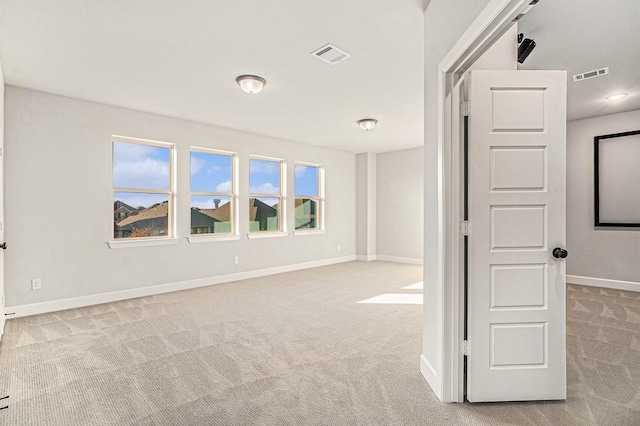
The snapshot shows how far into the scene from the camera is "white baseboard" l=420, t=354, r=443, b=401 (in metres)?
2.22

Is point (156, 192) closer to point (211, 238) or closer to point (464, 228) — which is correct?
point (211, 238)

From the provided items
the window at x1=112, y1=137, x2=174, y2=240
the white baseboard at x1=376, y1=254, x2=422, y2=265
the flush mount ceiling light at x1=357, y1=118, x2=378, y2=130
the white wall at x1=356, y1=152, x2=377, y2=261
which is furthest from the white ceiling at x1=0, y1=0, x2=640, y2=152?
the white baseboard at x1=376, y1=254, x2=422, y2=265

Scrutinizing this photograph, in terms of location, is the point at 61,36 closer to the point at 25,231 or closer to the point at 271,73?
the point at 271,73

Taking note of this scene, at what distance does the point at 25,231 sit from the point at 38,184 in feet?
1.90

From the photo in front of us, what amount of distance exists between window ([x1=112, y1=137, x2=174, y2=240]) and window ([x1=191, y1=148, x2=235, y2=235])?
0.43 meters

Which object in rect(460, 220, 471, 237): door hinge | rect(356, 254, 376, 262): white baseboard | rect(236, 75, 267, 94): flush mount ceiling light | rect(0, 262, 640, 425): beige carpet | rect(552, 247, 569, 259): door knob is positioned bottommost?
rect(0, 262, 640, 425): beige carpet

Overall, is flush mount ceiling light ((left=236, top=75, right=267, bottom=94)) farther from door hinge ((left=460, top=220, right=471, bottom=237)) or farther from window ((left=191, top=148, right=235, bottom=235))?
door hinge ((left=460, top=220, right=471, bottom=237))

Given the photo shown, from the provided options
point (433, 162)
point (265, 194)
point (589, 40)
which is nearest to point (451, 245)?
point (433, 162)

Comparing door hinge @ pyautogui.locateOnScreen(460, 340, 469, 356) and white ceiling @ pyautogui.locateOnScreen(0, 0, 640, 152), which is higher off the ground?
white ceiling @ pyautogui.locateOnScreen(0, 0, 640, 152)

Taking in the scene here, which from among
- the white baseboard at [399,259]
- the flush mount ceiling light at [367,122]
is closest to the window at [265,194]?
the flush mount ceiling light at [367,122]

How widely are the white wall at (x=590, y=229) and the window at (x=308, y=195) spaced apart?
479 centimetres

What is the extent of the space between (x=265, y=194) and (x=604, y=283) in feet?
19.5

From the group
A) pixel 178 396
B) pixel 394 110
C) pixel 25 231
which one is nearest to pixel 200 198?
pixel 25 231

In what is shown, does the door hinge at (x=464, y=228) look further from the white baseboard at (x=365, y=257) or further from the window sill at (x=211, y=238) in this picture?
the white baseboard at (x=365, y=257)
